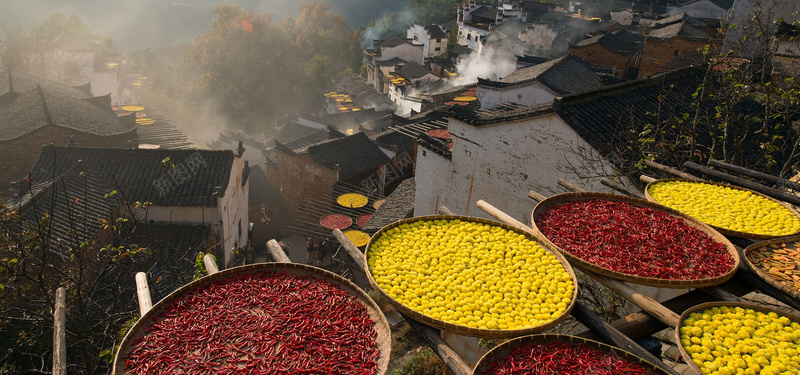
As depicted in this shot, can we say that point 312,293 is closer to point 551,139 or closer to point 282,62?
point 551,139

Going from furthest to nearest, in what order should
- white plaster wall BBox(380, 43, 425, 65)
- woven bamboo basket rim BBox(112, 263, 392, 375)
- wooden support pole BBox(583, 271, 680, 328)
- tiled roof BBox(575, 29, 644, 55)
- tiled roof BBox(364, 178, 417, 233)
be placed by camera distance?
white plaster wall BBox(380, 43, 425, 65) → tiled roof BBox(575, 29, 644, 55) → tiled roof BBox(364, 178, 417, 233) → wooden support pole BBox(583, 271, 680, 328) → woven bamboo basket rim BBox(112, 263, 392, 375)

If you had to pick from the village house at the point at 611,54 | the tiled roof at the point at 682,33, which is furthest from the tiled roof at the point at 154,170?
the village house at the point at 611,54

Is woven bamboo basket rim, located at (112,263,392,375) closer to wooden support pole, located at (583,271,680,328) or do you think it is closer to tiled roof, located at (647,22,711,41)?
wooden support pole, located at (583,271,680,328)

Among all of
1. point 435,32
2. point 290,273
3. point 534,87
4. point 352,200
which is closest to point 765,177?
point 290,273

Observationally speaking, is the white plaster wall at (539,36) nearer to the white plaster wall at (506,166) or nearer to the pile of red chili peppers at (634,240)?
the white plaster wall at (506,166)

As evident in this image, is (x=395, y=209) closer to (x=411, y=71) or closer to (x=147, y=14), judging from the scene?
(x=411, y=71)

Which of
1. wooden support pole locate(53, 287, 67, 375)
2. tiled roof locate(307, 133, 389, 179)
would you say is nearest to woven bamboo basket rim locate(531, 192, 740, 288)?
wooden support pole locate(53, 287, 67, 375)
